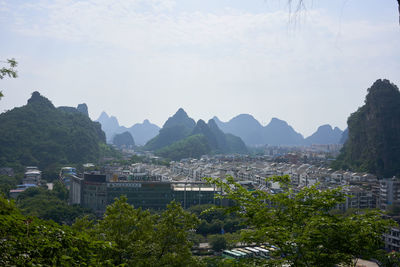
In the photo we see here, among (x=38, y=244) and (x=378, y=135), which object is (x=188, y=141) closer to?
(x=378, y=135)

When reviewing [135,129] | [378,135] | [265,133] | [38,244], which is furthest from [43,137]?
[135,129]

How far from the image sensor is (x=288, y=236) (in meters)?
3.38

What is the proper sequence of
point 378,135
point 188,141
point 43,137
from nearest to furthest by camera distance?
1. point 378,135
2. point 43,137
3. point 188,141

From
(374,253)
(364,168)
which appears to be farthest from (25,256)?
(364,168)

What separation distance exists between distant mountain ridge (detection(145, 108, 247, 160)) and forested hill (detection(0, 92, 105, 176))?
65.7 ft

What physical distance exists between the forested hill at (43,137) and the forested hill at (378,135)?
109 ft

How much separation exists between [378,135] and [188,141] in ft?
136

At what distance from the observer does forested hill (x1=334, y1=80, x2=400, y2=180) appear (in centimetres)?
3600

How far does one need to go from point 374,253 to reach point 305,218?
69 centimetres

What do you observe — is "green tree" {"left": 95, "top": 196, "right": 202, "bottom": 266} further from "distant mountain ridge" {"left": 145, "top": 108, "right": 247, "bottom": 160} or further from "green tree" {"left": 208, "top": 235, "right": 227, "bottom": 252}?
"distant mountain ridge" {"left": 145, "top": 108, "right": 247, "bottom": 160}

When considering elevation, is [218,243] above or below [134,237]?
below

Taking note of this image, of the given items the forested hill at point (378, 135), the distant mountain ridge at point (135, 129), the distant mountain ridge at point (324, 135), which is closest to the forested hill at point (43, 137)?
the forested hill at point (378, 135)

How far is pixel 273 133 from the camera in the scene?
161 metres

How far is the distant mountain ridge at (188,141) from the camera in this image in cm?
7094
